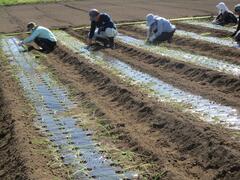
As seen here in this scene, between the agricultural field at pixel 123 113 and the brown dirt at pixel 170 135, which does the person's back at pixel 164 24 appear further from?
the brown dirt at pixel 170 135

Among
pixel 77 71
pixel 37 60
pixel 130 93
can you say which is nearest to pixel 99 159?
pixel 130 93

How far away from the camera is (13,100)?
26.8 ft

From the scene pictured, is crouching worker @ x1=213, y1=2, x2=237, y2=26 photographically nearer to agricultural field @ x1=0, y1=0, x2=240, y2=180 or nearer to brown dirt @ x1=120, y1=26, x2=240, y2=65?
brown dirt @ x1=120, y1=26, x2=240, y2=65

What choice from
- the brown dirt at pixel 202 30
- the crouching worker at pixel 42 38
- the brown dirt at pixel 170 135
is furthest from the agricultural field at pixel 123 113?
the brown dirt at pixel 202 30

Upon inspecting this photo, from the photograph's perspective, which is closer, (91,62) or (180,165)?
(180,165)

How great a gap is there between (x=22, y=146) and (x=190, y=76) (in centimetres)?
432

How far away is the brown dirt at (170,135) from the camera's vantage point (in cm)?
473

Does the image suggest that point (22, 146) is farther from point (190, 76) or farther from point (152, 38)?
point (152, 38)

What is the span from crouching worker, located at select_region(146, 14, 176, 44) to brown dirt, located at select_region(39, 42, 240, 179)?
4.61 meters

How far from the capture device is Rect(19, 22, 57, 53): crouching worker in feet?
41.5

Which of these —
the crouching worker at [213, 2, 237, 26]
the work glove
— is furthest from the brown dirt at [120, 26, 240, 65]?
the crouching worker at [213, 2, 237, 26]

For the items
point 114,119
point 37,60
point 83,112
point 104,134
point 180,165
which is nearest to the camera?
point 180,165

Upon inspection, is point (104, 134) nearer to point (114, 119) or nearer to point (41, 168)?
point (114, 119)

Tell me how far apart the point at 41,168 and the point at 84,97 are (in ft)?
10.3
